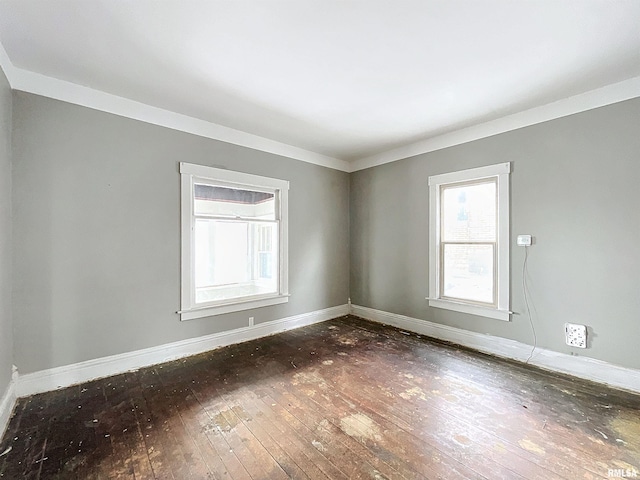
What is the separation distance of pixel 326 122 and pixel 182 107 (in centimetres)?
163

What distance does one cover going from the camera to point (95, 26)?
1.88 metres

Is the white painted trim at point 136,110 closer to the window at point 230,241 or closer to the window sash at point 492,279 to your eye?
the window at point 230,241

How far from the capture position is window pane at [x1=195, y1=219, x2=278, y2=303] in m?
3.53

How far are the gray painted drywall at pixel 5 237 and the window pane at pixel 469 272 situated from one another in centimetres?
449

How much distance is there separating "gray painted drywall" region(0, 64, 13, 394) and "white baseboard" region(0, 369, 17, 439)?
0.17ft

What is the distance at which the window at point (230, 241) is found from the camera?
3.32 metres

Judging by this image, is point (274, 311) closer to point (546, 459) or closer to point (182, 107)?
point (182, 107)

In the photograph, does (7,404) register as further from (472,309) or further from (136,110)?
(472,309)

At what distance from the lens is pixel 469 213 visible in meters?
3.69

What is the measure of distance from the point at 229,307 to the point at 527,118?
4.16 meters

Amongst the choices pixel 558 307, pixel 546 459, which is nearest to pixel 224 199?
pixel 546 459

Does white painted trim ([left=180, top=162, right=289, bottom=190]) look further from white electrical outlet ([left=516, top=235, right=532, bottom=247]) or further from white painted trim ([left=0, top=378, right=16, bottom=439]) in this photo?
white electrical outlet ([left=516, top=235, right=532, bottom=247])

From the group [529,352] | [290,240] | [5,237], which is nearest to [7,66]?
[5,237]

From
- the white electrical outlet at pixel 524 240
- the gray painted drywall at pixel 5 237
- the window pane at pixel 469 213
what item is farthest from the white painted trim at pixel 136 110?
the white electrical outlet at pixel 524 240
